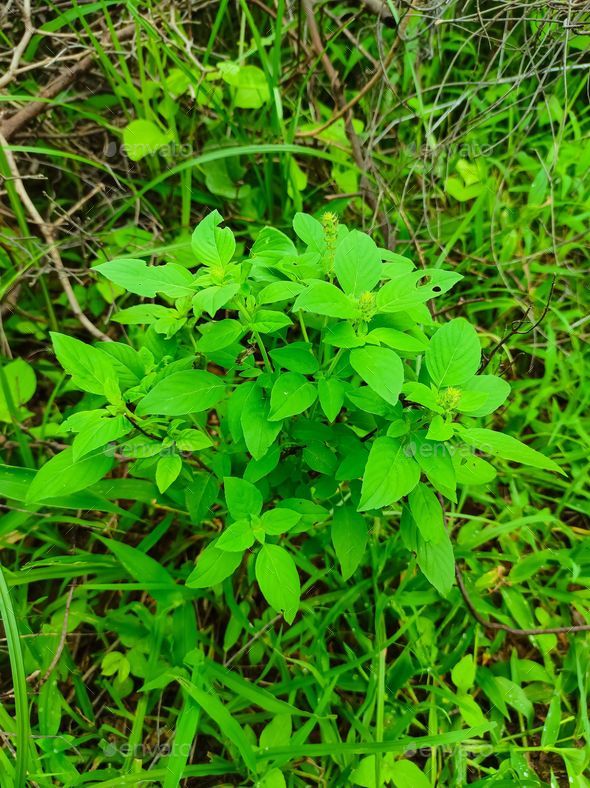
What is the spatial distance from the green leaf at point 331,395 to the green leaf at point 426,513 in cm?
22

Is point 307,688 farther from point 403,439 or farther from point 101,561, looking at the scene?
point 403,439

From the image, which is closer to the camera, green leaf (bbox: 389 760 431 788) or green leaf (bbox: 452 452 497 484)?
green leaf (bbox: 452 452 497 484)

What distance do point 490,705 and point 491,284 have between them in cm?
132

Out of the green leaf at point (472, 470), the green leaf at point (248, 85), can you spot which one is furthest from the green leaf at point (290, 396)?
the green leaf at point (248, 85)

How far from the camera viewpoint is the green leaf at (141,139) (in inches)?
70.9

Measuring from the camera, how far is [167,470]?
101 centimetres

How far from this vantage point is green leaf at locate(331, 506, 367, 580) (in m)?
1.10

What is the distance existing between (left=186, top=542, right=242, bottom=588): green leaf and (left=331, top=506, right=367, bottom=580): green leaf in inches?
7.9

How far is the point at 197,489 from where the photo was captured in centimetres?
116

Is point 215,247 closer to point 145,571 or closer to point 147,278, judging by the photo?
point 147,278

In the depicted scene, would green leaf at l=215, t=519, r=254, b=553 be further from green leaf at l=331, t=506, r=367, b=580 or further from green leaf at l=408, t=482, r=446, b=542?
green leaf at l=408, t=482, r=446, b=542

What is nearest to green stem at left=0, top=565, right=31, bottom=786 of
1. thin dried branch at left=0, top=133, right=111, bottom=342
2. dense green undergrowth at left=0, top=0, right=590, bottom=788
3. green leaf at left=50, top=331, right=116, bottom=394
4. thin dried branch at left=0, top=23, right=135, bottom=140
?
dense green undergrowth at left=0, top=0, right=590, bottom=788

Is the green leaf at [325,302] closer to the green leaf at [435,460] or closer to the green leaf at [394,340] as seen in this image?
the green leaf at [394,340]

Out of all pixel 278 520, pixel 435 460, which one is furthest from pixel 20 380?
pixel 435 460
